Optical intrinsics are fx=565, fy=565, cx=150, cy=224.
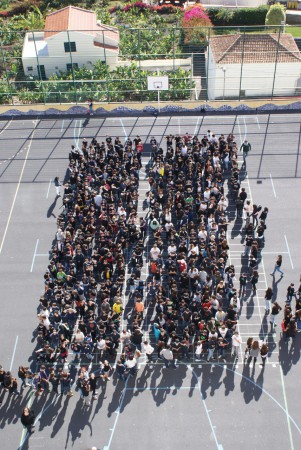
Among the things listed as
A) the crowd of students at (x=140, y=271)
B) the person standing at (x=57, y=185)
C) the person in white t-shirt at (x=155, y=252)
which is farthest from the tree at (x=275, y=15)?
the person in white t-shirt at (x=155, y=252)

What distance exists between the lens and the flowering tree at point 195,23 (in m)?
35.8

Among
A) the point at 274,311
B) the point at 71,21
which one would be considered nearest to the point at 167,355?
the point at 274,311

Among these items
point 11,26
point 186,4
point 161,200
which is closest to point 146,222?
point 161,200

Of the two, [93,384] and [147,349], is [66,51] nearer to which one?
[147,349]

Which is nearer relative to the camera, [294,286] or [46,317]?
[46,317]

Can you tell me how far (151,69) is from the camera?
118 ft

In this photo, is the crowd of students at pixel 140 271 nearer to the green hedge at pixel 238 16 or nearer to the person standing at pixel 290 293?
the person standing at pixel 290 293

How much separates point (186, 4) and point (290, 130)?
1048 inches

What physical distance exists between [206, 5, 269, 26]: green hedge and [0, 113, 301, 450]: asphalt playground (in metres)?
26.3

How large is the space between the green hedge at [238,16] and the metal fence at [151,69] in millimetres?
17850

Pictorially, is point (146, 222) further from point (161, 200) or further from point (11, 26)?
point (11, 26)

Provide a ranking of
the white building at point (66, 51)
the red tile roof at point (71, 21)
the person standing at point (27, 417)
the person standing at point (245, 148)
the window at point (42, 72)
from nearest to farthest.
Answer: the person standing at point (27, 417), the person standing at point (245, 148), the white building at point (66, 51), the window at point (42, 72), the red tile roof at point (71, 21)

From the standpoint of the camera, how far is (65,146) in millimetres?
32750

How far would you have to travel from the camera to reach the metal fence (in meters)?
35.0
